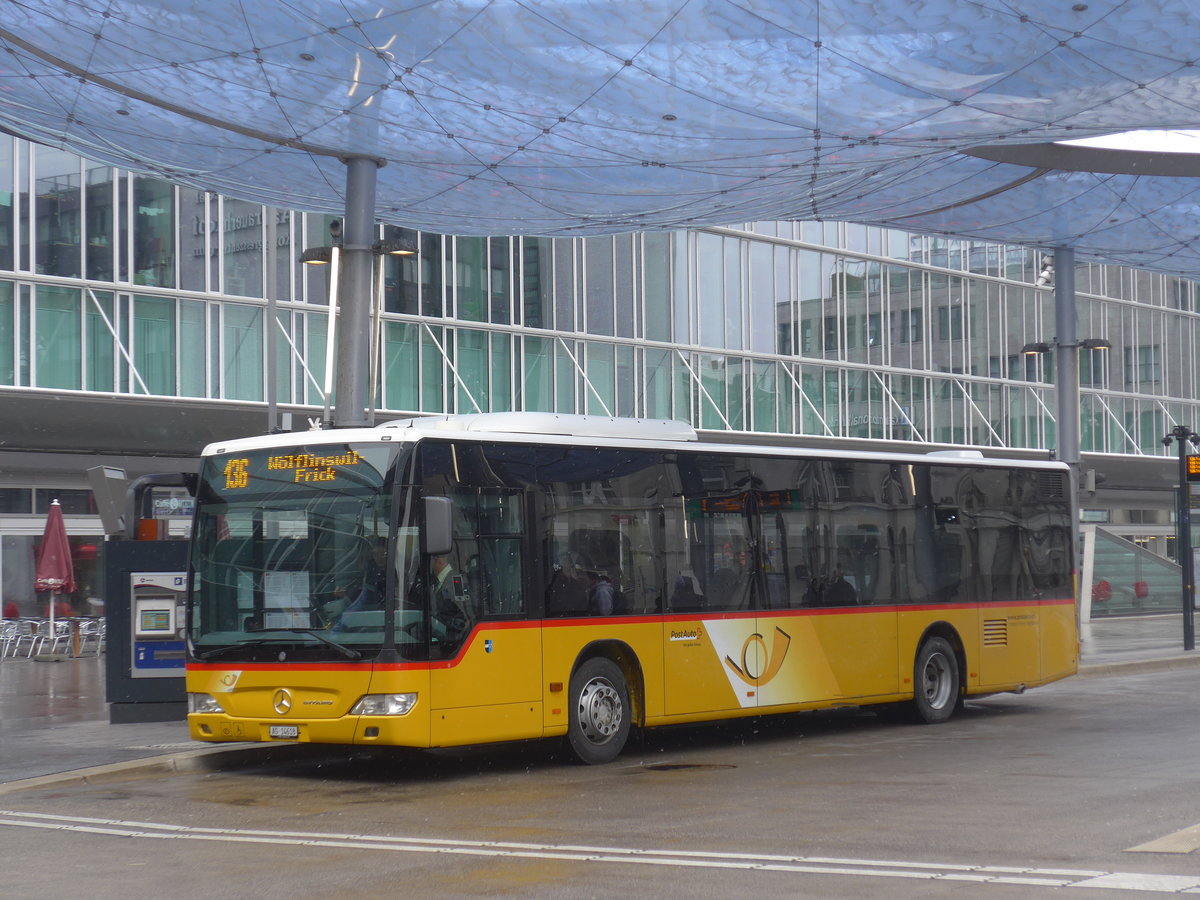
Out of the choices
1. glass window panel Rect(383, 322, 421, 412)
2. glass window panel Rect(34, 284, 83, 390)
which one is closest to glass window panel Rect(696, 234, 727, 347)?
glass window panel Rect(383, 322, 421, 412)

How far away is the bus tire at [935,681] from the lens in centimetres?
1798

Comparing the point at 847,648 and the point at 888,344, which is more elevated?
the point at 888,344

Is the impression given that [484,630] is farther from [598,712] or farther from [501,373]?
[501,373]

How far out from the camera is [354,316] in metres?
19.7

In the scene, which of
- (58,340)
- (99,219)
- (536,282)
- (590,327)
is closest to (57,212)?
(99,219)

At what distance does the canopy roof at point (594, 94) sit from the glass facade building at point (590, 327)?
2.61m

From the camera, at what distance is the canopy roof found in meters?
16.6

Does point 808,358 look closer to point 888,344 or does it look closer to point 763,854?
point 888,344

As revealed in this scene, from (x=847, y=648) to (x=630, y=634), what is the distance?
3.30m

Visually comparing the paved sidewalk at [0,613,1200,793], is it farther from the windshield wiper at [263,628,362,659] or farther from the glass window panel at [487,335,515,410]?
the glass window panel at [487,335,515,410]

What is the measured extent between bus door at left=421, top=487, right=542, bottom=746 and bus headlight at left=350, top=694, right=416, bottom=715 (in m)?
0.21

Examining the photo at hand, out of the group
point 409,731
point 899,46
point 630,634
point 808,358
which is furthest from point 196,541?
point 808,358

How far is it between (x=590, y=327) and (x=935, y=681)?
88.1 ft

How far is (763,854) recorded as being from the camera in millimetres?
9078
